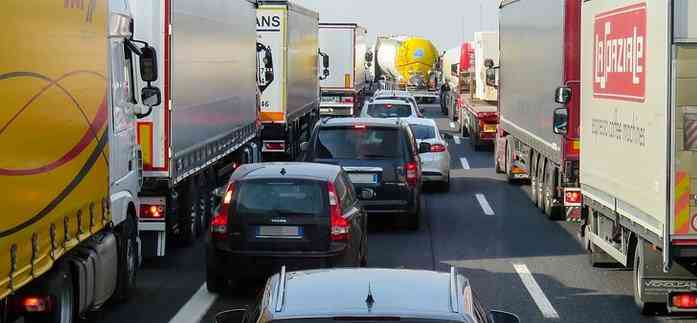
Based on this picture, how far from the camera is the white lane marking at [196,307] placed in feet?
45.1

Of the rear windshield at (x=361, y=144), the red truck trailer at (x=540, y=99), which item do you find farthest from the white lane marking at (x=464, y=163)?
the rear windshield at (x=361, y=144)

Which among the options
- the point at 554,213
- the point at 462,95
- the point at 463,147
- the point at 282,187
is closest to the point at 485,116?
the point at 463,147

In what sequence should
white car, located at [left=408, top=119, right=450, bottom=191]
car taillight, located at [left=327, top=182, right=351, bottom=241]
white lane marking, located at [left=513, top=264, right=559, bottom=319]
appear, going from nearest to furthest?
white lane marking, located at [left=513, top=264, right=559, bottom=319] < car taillight, located at [left=327, top=182, right=351, bottom=241] < white car, located at [left=408, top=119, right=450, bottom=191]

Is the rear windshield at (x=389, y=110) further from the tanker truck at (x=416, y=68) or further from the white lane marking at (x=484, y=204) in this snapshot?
the tanker truck at (x=416, y=68)

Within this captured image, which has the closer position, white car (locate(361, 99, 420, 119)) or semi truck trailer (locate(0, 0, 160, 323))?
semi truck trailer (locate(0, 0, 160, 323))

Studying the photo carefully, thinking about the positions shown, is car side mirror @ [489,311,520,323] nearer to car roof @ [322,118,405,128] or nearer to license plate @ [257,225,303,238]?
license plate @ [257,225,303,238]

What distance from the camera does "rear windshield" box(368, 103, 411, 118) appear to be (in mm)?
36969

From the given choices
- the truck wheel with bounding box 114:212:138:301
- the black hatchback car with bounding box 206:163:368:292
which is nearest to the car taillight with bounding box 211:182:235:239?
the black hatchback car with bounding box 206:163:368:292

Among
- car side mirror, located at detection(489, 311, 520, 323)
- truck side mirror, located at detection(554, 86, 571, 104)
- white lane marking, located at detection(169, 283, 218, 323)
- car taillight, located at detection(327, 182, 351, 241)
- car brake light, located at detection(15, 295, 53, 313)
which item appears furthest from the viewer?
truck side mirror, located at detection(554, 86, 571, 104)

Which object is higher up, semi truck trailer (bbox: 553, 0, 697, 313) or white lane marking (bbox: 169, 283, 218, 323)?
semi truck trailer (bbox: 553, 0, 697, 313)

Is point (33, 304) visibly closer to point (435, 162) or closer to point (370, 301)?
point (370, 301)

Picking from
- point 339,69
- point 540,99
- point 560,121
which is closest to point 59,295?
point 560,121

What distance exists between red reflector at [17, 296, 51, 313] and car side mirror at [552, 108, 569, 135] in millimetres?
10703

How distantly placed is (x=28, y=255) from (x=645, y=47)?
19.1 ft
